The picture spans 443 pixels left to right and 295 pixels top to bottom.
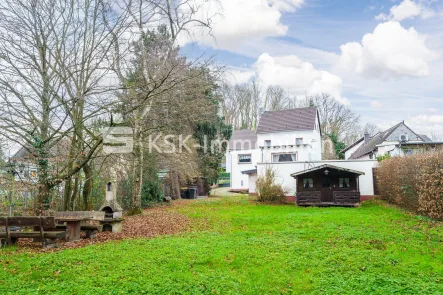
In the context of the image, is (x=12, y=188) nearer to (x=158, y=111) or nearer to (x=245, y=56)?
(x=158, y=111)

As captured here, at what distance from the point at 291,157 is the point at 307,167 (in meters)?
5.76

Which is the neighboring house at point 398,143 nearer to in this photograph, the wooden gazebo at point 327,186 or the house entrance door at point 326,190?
the wooden gazebo at point 327,186

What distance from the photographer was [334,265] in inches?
240

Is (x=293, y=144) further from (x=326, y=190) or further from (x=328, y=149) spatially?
(x=328, y=149)

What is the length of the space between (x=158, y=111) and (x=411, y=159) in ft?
37.8

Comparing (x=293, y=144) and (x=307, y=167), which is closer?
(x=307, y=167)

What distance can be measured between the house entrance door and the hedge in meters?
3.13

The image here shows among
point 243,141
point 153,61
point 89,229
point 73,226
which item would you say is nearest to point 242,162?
point 243,141

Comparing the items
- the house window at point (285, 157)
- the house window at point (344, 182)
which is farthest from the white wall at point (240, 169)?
the house window at point (344, 182)

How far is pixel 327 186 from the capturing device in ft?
62.1

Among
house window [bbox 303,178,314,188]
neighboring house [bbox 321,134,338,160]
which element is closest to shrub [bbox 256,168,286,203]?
house window [bbox 303,178,314,188]

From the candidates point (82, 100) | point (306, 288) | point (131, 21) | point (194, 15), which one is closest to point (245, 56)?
point (194, 15)

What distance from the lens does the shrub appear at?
1928 cm

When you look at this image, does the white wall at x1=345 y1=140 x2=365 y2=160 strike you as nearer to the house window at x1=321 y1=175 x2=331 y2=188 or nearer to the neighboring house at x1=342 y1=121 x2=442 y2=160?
the neighboring house at x1=342 y1=121 x2=442 y2=160
